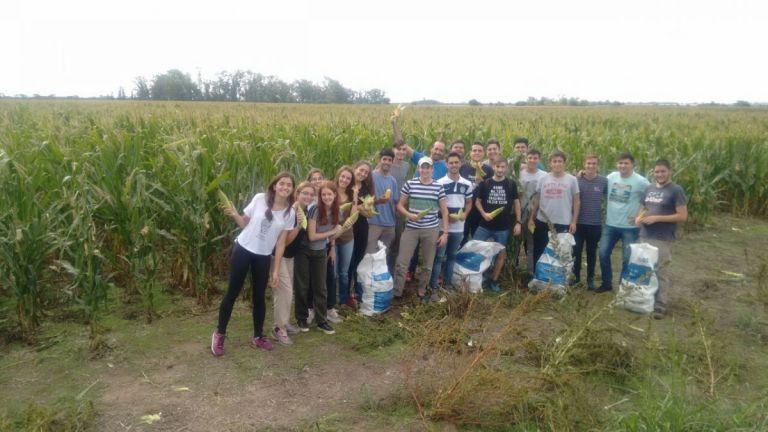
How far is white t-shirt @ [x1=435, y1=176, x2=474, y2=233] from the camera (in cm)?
589

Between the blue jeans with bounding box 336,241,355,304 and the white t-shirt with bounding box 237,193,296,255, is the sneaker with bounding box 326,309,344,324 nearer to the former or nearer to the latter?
the blue jeans with bounding box 336,241,355,304

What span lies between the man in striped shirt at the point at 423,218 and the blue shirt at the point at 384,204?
10cm

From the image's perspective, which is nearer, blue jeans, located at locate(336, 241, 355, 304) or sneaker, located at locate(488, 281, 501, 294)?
blue jeans, located at locate(336, 241, 355, 304)

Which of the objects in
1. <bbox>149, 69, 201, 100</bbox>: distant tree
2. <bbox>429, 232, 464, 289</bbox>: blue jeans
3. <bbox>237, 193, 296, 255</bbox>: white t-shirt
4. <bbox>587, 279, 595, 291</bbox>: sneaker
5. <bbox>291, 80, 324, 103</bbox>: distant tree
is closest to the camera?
<bbox>237, 193, 296, 255</bbox>: white t-shirt

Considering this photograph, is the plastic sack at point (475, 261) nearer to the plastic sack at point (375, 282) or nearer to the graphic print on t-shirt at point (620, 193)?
the plastic sack at point (375, 282)

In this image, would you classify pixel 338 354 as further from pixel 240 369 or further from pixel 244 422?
pixel 244 422

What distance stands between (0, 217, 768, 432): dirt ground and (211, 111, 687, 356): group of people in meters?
0.32

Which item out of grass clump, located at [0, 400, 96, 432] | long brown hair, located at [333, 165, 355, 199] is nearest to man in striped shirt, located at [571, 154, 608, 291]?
long brown hair, located at [333, 165, 355, 199]

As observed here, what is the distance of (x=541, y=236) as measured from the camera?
652 centimetres

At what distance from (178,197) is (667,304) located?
5360mm

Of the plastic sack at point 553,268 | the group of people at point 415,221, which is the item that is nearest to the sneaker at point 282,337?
the group of people at point 415,221

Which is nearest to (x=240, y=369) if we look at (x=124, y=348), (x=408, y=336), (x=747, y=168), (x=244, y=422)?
(x=244, y=422)

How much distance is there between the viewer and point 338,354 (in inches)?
187

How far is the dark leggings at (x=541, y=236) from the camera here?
251 inches
